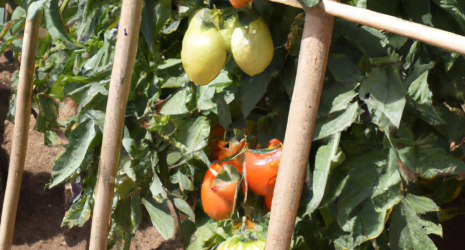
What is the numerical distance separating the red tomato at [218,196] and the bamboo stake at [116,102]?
12cm

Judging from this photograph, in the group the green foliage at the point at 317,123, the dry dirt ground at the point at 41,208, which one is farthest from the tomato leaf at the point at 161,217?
the dry dirt ground at the point at 41,208

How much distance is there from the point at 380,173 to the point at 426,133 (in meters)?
0.09

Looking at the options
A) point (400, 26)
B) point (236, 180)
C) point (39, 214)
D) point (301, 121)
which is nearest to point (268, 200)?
point (236, 180)

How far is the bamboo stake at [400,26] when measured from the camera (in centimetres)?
34

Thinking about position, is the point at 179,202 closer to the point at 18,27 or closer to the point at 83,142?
the point at 83,142

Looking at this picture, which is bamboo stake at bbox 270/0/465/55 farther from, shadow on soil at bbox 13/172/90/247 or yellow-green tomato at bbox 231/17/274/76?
shadow on soil at bbox 13/172/90/247

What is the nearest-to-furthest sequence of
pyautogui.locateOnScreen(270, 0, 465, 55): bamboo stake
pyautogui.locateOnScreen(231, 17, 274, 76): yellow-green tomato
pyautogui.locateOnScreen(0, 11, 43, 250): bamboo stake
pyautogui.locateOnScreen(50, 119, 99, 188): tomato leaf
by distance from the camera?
pyautogui.locateOnScreen(270, 0, 465, 55): bamboo stake, pyautogui.locateOnScreen(231, 17, 274, 76): yellow-green tomato, pyautogui.locateOnScreen(50, 119, 99, 188): tomato leaf, pyautogui.locateOnScreen(0, 11, 43, 250): bamboo stake

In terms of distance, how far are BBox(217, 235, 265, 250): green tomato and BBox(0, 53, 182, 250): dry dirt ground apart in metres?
0.64

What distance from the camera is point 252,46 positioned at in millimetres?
439

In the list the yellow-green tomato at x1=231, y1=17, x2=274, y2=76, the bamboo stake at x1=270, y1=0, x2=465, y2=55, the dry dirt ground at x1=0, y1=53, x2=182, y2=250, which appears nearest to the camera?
the bamboo stake at x1=270, y1=0, x2=465, y2=55

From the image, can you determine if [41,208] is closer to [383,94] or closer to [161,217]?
[161,217]

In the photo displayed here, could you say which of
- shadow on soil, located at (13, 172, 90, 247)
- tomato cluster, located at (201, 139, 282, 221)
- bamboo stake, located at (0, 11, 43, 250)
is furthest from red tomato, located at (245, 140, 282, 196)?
shadow on soil, located at (13, 172, 90, 247)

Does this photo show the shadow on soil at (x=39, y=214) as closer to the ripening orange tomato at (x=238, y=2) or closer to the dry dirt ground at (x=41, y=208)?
the dry dirt ground at (x=41, y=208)

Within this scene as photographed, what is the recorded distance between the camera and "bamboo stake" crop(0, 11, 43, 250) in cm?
69
